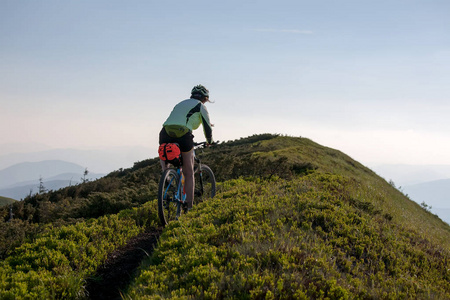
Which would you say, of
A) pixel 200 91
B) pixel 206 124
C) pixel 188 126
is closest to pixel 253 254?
pixel 188 126

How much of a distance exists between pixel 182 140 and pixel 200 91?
138cm

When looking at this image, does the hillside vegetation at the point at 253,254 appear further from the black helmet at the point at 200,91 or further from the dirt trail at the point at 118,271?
the black helmet at the point at 200,91

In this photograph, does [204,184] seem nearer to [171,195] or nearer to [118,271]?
[171,195]

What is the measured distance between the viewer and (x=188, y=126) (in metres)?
7.84

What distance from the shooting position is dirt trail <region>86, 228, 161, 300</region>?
5402 millimetres

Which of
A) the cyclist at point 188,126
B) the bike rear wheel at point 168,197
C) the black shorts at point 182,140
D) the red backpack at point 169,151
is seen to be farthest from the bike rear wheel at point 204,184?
the red backpack at point 169,151

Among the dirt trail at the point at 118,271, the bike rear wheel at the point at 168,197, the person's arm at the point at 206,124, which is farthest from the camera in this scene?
the person's arm at the point at 206,124

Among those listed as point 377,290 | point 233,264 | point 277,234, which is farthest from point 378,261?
point 233,264

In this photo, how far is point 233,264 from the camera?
485cm

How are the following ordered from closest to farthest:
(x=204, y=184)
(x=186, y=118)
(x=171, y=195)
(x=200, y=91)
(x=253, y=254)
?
(x=253, y=254) → (x=186, y=118) → (x=171, y=195) → (x=200, y=91) → (x=204, y=184)

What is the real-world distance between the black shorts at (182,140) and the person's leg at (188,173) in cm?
18

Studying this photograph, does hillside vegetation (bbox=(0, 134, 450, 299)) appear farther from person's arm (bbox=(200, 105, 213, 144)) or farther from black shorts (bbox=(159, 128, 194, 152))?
person's arm (bbox=(200, 105, 213, 144))

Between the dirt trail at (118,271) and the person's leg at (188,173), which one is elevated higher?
the person's leg at (188,173)

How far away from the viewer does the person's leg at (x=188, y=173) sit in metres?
8.12
